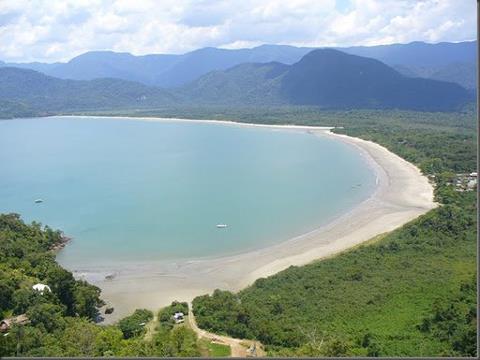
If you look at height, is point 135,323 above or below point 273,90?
below

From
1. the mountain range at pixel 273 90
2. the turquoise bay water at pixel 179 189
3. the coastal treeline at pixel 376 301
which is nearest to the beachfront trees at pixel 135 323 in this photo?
the coastal treeline at pixel 376 301

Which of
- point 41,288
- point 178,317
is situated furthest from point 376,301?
point 41,288

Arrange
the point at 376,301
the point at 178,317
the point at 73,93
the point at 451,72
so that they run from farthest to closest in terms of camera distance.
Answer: the point at 73,93, the point at 451,72, the point at 376,301, the point at 178,317

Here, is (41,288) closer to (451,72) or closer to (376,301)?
(376,301)

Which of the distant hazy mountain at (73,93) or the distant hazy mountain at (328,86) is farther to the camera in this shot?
the distant hazy mountain at (73,93)

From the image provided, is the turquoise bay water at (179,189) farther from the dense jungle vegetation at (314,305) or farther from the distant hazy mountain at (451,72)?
the distant hazy mountain at (451,72)
